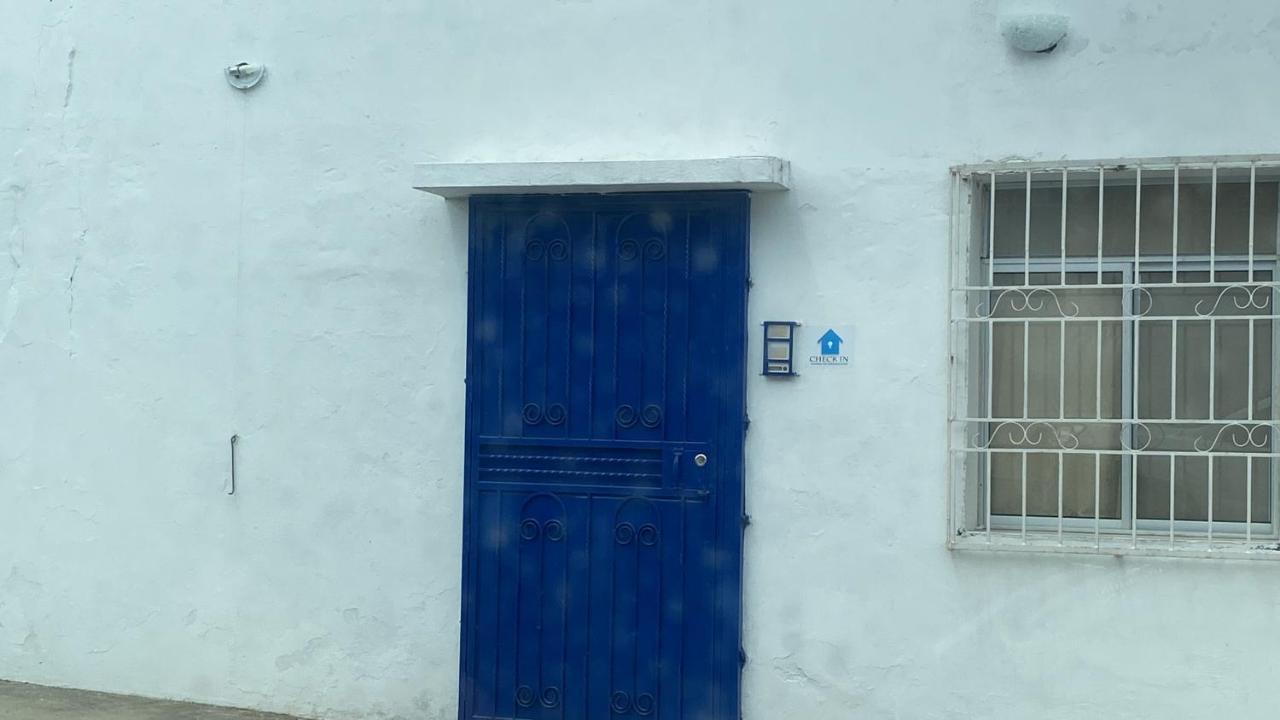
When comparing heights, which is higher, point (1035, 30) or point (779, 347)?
point (1035, 30)

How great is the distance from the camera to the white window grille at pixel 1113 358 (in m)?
5.54

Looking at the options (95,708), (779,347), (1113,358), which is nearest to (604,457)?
(779,347)

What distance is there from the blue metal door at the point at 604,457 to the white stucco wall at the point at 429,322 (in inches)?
5.5

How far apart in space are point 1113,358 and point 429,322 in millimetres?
2726

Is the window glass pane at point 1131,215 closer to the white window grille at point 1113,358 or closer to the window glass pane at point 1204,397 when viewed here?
the white window grille at point 1113,358

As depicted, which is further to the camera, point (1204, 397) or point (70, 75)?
point (70, 75)

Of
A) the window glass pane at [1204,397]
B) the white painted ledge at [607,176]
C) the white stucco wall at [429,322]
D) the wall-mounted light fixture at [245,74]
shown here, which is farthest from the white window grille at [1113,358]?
the wall-mounted light fixture at [245,74]

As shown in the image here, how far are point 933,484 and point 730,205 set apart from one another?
133cm

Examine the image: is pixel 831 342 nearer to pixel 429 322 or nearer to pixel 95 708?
pixel 429 322

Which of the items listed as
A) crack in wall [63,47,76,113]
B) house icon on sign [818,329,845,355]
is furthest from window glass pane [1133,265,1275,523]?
crack in wall [63,47,76,113]

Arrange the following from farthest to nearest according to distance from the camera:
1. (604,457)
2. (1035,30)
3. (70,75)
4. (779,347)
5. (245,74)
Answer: (70,75), (245,74), (604,457), (779,347), (1035,30)

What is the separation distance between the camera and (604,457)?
5984 mm

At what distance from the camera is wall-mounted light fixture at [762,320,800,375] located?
19.0 ft

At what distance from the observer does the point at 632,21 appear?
600cm
